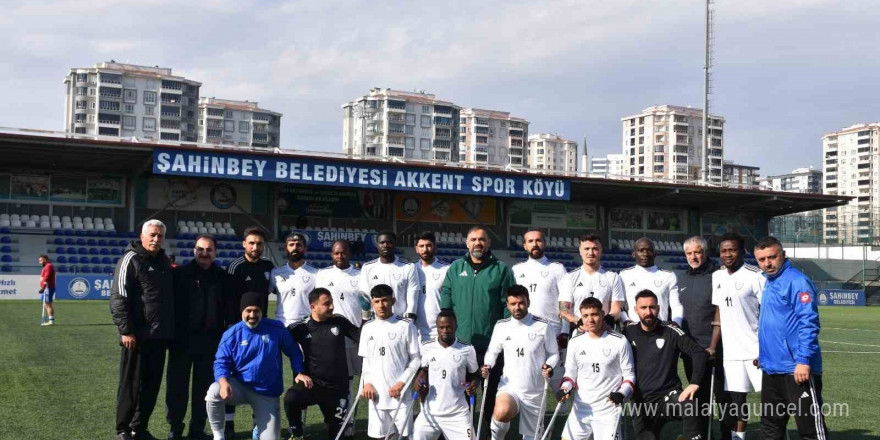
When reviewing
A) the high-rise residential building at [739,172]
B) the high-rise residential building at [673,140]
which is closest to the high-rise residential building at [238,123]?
the high-rise residential building at [673,140]

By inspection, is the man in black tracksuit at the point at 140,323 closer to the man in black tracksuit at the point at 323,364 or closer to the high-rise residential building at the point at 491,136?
the man in black tracksuit at the point at 323,364

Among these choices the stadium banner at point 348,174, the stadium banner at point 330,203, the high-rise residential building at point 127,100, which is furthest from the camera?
the high-rise residential building at point 127,100

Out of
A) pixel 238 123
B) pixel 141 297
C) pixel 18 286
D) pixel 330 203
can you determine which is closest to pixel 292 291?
pixel 141 297

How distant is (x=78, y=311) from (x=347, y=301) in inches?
656

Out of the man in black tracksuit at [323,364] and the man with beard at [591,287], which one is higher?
the man with beard at [591,287]

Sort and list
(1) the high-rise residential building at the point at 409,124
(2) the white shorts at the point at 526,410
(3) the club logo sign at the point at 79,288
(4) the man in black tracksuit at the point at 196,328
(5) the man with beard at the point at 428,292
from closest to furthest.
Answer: (2) the white shorts at the point at 526,410 < (4) the man in black tracksuit at the point at 196,328 < (5) the man with beard at the point at 428,292 < (3) the club logo sign at the point at 79,288 < (1) the high-rise residential building at the point at 409,124

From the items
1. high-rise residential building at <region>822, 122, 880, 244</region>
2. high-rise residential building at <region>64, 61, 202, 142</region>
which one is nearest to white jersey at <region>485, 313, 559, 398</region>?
high-rise residential building at <region>64, 61, 202, 142</region>

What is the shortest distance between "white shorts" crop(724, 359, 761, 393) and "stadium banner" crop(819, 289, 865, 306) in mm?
34730

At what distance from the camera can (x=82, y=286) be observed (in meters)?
26.6

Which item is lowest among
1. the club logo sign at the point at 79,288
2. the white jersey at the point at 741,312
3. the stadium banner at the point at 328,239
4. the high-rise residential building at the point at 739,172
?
the club logo sign at the point at 79,288

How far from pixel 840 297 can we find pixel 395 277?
120 feet

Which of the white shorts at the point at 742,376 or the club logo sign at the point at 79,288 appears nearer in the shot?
the white shorts at the point at 742,376

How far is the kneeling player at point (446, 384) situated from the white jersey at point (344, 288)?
1.61 meters

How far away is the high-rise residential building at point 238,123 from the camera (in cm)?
13688
